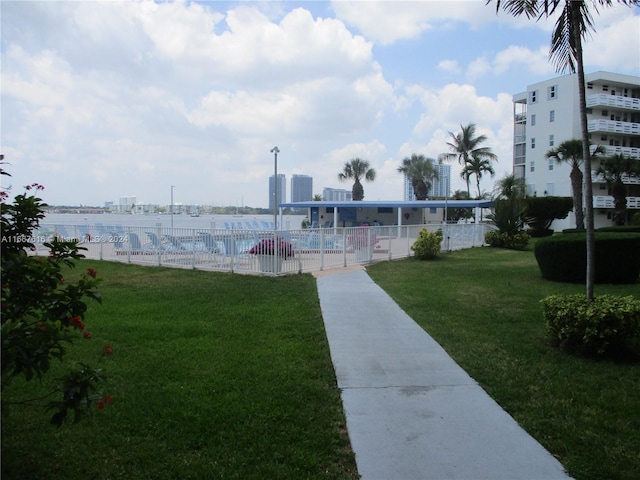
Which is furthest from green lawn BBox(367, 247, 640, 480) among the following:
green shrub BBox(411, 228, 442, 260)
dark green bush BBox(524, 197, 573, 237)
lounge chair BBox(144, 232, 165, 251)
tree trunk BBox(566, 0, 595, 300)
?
dark green bush BBox(524, 197, 573, 237)

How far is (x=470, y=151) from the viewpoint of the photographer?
53781mm

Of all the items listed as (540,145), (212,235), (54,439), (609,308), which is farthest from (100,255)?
(540,145)

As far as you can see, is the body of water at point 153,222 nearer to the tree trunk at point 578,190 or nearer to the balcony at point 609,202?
the tree trunk at point 578,190

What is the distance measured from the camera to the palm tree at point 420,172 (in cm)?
5212

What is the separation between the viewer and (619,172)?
38.2m

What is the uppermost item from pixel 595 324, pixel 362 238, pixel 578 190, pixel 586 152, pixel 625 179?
pixel 625 179

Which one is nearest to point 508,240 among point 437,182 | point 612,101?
point 612,101

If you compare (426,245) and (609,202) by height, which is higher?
(609,202)

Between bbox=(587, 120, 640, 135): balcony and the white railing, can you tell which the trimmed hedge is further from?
bbox=(587, 120, 640, 135): balcony

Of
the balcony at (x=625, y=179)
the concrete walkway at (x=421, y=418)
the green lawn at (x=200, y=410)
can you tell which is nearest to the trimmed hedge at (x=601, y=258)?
the concrete walkway at (x=421, y=418)

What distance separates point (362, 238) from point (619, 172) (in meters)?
31.3

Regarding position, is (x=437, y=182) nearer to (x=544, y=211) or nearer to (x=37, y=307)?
(x=544, y=211)

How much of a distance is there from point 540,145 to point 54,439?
167 feet

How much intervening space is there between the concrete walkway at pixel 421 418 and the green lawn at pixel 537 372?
196 mm
